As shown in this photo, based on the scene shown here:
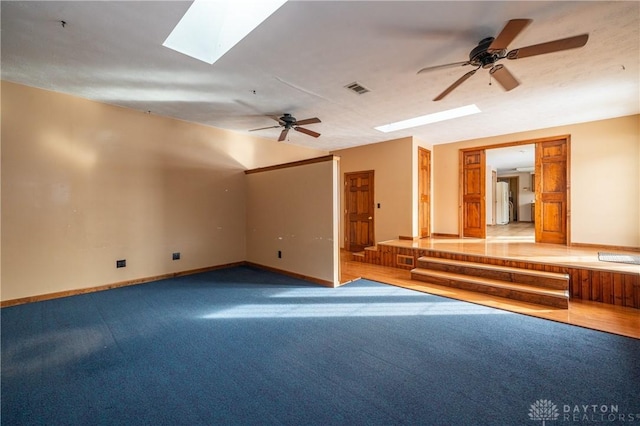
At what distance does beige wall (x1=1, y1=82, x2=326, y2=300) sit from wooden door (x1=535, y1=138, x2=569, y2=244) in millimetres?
6686

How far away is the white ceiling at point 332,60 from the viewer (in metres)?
2.31

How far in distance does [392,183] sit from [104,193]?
19.0ft

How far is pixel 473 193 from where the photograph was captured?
6.79 meters

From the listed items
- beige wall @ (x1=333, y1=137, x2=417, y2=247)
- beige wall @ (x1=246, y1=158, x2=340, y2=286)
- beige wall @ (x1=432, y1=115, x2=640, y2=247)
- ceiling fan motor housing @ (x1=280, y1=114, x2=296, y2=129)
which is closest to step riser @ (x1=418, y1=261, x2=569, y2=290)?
beige wall @ (x1=333, y1=137, x2=417, y2=247)

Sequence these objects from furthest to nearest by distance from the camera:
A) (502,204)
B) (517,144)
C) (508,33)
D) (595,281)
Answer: (502,204) < (517,144) < (595,281) < (508,33)

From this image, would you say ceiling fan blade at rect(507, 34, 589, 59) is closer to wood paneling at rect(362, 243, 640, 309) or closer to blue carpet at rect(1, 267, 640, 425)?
blue carpet at rect(1, 267, 640, 425)

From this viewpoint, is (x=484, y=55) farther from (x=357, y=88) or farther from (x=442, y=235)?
(x=442, y=235)

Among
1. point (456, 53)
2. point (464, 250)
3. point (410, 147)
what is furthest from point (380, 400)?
point (410, 147)

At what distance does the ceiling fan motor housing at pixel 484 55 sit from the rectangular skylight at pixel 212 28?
2152 mm

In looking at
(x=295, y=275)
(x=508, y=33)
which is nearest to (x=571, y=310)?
(x=508, y=33)

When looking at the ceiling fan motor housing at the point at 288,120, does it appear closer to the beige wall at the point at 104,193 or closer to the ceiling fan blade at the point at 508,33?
the beige wall at the point at 104,193

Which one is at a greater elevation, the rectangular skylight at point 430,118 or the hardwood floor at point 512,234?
the rectangular skylight at point 430,118

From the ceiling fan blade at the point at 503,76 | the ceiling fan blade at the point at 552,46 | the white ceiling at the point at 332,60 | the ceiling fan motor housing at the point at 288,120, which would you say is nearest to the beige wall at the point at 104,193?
the white ceiling at the point at 332,60

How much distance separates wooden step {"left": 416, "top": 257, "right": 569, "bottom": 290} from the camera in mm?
3830
